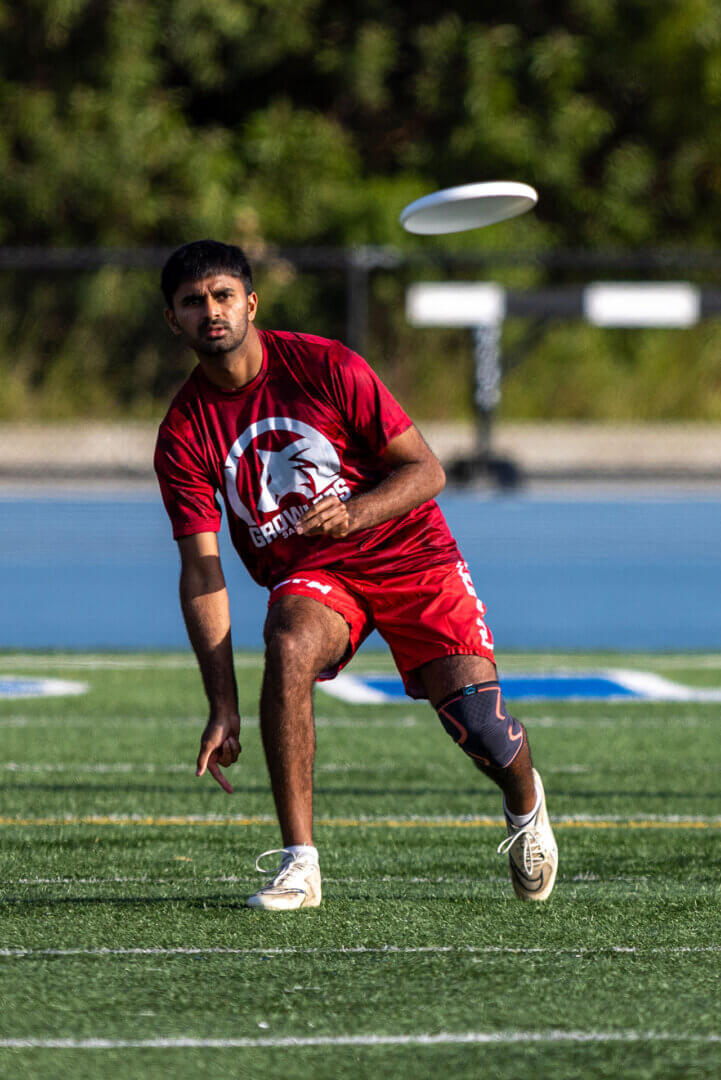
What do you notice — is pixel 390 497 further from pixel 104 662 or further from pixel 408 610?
pixel 104 662

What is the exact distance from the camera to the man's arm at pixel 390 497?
470 cm

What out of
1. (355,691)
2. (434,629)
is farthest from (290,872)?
(355,691)

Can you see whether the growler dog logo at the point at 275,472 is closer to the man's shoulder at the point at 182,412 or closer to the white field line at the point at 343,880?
the man's shoulder at the point at 182,412

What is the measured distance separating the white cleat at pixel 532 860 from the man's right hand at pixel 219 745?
29.8 inches

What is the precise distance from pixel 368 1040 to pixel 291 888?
1198 mm

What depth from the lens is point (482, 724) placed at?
16.3 ft

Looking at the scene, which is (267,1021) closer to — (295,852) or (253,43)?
(295,852)

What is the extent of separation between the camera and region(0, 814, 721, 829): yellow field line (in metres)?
6.43

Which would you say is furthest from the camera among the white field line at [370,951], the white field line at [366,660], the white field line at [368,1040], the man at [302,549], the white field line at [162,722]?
the white field line at [366,660]

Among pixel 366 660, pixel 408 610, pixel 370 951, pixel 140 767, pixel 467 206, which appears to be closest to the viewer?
pixel 370 951

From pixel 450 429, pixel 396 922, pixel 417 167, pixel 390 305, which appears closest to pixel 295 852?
pixel 396 922

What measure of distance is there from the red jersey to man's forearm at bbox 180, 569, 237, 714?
0.51ft

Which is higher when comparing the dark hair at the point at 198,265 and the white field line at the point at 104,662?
the dark hair at the point at 198,265

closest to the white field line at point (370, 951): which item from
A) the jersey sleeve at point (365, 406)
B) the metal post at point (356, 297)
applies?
the jersey sleeve at point (365, 406)
